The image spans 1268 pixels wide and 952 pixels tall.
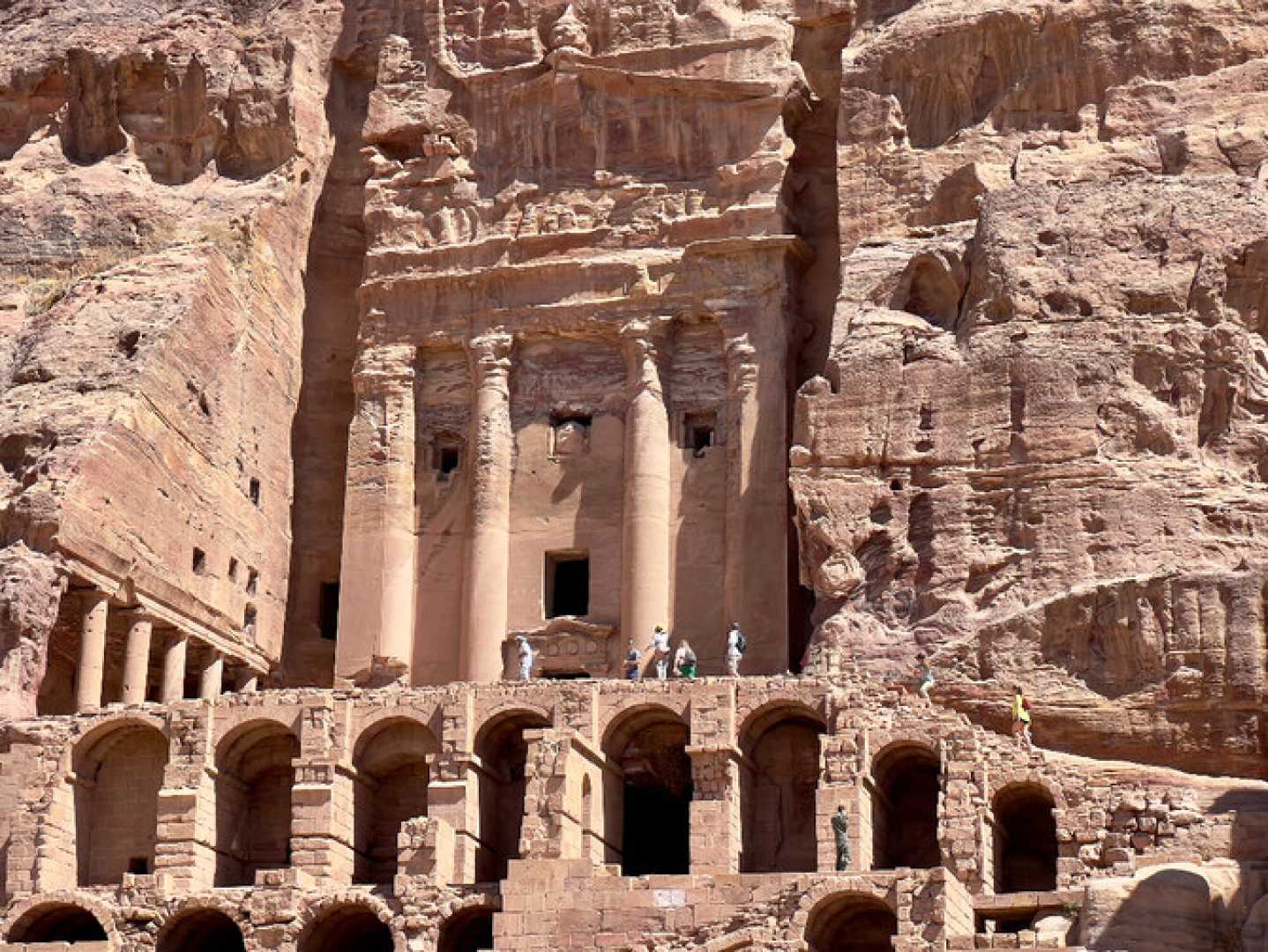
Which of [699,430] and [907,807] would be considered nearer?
Result: [907,807]

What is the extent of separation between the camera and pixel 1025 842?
5209cm

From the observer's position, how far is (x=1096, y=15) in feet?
196

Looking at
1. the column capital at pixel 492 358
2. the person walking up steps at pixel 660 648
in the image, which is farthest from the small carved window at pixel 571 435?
the person walking up steps at pixel 660 648

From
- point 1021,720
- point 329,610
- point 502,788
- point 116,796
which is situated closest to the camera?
point 1021,720

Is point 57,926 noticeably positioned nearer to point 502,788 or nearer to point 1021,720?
point 502,788

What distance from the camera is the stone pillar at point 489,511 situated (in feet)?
198

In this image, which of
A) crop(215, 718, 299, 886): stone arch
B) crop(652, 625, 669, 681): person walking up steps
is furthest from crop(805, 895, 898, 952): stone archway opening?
crop(215, 718, 299, 886): stone arch

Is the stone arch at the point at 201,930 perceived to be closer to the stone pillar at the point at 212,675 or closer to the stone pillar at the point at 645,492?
the stone pillar at the point at 212,675

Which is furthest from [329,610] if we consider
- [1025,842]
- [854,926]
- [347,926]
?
[854,926]

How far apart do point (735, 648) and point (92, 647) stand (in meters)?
11.8

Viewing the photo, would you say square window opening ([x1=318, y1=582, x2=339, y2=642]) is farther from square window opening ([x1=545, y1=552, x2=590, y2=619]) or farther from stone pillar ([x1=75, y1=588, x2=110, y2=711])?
stone pillar ([x1=75, y1=588, x2=110, y2=711])

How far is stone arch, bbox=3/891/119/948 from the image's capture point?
5091cm

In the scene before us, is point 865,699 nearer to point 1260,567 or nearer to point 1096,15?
point 1260,567

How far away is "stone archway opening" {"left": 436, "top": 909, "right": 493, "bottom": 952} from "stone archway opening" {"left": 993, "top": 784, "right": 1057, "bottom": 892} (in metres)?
8.45
